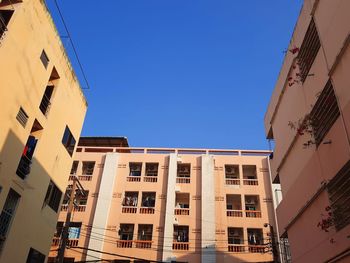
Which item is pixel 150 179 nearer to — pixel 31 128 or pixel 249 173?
pixel 249 173

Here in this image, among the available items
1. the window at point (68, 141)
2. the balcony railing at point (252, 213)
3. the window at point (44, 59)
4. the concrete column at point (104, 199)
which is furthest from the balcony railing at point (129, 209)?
the window at point (44, 59)

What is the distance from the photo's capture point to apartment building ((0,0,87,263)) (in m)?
12.9

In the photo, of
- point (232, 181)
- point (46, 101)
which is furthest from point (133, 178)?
point (46, 101)

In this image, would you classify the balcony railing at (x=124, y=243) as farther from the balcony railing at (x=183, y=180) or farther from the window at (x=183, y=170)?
the window at (x=183, y=170)

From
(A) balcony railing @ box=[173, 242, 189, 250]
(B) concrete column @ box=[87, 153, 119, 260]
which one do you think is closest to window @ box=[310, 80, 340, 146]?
(A) balcony railing @ box=[173, 242, 189, 250]

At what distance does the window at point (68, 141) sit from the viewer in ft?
59.5

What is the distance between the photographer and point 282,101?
50.1 feet

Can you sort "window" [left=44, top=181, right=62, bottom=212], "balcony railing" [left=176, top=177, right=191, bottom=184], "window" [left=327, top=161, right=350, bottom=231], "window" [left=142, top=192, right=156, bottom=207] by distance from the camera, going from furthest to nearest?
"balcony railing" [left=176, top=177, right=191, bottom=184], "window" [left=142, top=192, right=156, bottom=207], "window" [left=44, top=181, right=62, bottom=212], "window" [left=327, top=161, right=350, bottom=231]

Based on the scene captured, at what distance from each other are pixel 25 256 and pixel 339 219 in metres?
11.9

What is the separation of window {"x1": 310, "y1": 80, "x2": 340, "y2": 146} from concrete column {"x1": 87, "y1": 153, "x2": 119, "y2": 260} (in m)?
18.6

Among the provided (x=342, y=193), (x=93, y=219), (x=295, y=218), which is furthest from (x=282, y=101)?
(x=93, y=219)

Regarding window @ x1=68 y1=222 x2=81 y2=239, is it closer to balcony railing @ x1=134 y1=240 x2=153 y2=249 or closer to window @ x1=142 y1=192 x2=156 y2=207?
balcony railing @ x1=134 y1=240 x2=153 y2=249

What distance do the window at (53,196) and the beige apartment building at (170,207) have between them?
7.22 metres

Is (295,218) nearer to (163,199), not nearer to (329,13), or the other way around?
(329,13)
